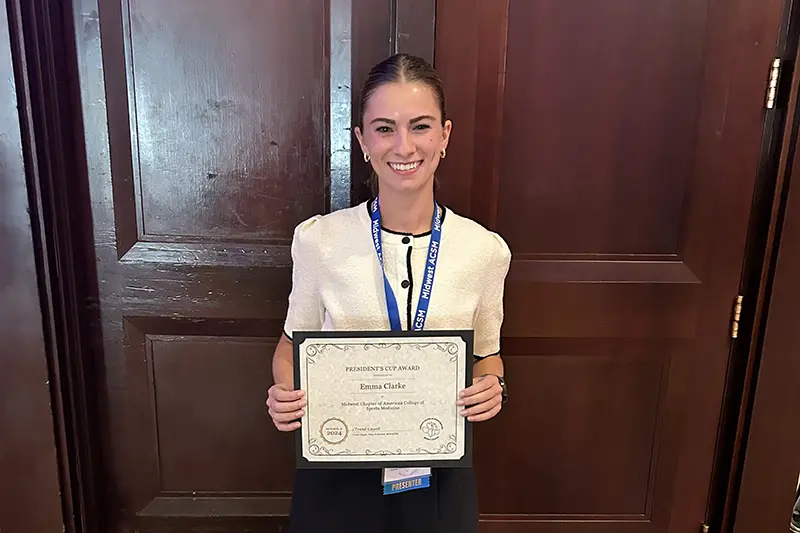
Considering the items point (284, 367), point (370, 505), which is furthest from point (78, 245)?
point (370, 505)

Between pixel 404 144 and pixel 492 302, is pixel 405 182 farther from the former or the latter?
pixel 492 302

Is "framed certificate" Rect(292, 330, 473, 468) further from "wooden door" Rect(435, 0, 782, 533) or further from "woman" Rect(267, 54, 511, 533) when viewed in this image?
"wooden door" Rect(435, 0, 782, 533)

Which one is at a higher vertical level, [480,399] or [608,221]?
[608,221]

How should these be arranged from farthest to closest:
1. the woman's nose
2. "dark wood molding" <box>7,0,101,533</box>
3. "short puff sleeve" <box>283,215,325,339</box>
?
"dark wood molding" <box>7,0,101,533</box>, "short puff sleeve" <box>283,215,325,339</box>, the woman's nose

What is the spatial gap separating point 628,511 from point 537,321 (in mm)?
539

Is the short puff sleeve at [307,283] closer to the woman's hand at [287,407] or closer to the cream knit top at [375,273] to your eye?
the cream knit top at [375,273]

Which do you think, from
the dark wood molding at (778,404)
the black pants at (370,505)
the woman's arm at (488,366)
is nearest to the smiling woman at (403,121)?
the woman's arm at (488,366)

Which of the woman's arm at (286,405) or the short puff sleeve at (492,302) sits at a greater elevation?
the short puff sleeve at (492,302)

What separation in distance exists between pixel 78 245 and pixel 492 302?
0.86 metres

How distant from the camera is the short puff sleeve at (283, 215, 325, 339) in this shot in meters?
1.09

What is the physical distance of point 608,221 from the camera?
1.34 meters

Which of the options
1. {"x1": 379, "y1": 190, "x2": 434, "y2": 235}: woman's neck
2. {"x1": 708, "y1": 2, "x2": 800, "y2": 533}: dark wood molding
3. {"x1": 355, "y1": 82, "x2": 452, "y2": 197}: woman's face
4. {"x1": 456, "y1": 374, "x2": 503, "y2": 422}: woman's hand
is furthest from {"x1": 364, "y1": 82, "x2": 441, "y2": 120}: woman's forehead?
{"x1": 708, "y1": 2, "x2": 800, "y2": 533}: dark wood molding

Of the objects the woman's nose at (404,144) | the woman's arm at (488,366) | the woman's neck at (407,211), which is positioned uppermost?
the woman's nose at (404,144)

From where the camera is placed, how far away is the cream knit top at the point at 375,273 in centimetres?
107
